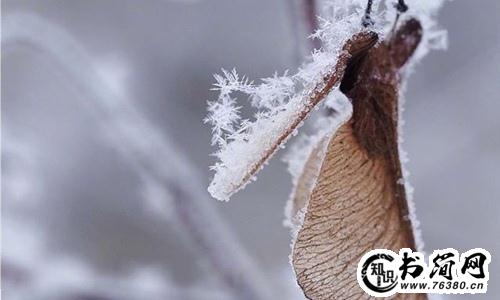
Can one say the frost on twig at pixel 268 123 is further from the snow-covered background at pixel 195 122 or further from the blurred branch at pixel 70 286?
the snow-covered background at pixel 195 122

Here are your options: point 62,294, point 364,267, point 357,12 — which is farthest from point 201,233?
point 357,12

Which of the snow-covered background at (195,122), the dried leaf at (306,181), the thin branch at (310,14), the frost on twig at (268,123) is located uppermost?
the snow-covered background at (195,122)

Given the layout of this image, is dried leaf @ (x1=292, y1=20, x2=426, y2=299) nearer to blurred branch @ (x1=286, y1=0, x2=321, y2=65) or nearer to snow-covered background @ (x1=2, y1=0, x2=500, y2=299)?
blurred branch @ (x1=286, y1=0, x2=321, y2=65)

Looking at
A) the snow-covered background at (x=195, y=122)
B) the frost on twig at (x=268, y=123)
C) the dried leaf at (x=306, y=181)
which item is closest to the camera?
the frost on twig at (x=268, y=123)

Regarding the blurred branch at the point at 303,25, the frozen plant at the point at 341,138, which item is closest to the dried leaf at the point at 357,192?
the frozen plant at the point at 341,138

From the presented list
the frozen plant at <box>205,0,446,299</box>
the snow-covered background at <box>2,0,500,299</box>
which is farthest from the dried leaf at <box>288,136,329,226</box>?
the snow-covered background at <box>2,0,500,299</box>
